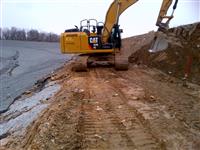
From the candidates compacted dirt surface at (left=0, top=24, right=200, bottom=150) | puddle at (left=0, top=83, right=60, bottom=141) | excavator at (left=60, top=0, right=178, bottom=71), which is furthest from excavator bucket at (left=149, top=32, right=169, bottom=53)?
puddle at (left=0, top=83, right=60, bottom=141)

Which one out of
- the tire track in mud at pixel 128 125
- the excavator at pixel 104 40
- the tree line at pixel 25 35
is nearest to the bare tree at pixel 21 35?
the tree line at pixel 25 35

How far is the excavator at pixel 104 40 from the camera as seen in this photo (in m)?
16.9

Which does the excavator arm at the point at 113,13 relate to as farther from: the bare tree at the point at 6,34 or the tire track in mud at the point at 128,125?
the bare tree at the point at 6,34

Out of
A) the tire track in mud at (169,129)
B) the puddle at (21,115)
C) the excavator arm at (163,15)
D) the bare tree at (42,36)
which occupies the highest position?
the excavator arm at (163,15)

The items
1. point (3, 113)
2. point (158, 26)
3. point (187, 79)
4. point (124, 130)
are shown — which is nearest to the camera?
point (124, 130)

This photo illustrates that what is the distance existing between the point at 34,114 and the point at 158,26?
8.49 m

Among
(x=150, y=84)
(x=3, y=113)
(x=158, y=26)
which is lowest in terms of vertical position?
(x=3, y=113)

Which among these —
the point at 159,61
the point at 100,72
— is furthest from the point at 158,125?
the point at 159,61

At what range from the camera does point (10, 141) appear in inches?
322

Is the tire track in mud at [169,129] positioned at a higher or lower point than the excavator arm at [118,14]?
lower

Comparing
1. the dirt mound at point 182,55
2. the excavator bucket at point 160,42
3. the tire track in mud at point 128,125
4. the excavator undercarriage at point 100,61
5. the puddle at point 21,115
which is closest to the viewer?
the tire track in mud at point 128,125

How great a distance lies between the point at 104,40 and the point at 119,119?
9.76 m

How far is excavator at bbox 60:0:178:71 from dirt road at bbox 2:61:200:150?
445cm

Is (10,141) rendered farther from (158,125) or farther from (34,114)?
(158,125)
